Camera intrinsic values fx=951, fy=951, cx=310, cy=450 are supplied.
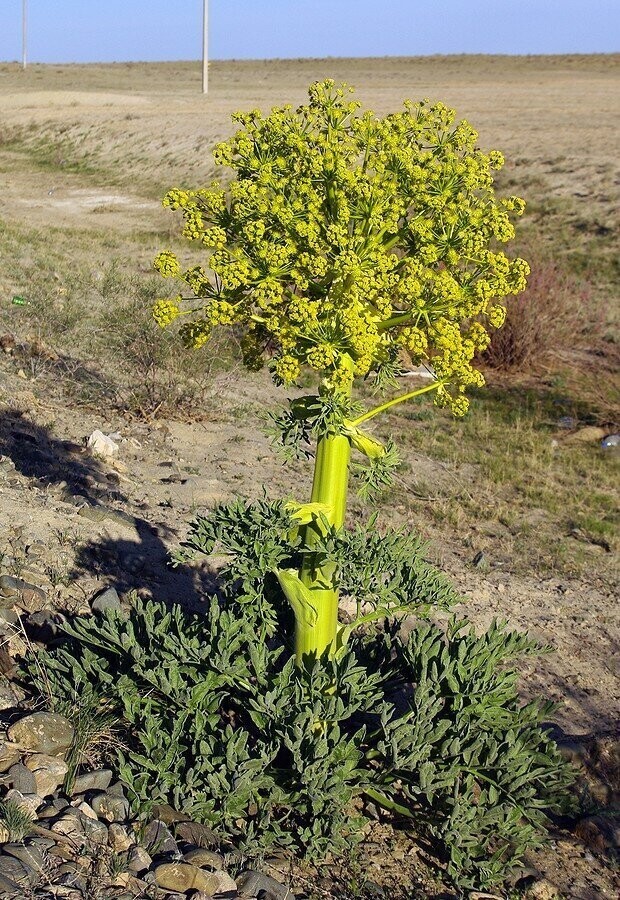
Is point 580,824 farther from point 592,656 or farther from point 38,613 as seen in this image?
point 38,613

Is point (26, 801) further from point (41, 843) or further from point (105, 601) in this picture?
point (105, 601)

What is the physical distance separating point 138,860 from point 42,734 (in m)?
0.61

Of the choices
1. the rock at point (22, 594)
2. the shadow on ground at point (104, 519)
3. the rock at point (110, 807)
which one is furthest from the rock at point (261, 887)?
the shadow on ground at point (104, 519)

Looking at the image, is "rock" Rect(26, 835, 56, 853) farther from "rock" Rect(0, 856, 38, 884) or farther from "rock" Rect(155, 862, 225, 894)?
"rock" Rect(155, 862, 225, 894)

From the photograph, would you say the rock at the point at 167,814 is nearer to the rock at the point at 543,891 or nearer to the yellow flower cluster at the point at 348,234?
the rock at the point at 543,891

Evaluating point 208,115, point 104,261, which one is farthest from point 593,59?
point 104,261

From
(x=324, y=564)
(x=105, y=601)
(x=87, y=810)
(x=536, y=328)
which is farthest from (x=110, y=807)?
(x=536, y=328)

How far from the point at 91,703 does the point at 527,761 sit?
5.08ft

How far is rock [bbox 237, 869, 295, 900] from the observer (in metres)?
2.95

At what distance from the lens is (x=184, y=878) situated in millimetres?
2826

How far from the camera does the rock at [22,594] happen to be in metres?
4.25

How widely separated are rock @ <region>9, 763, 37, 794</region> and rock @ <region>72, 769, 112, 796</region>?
6.1 inches

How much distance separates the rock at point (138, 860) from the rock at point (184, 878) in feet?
0.15

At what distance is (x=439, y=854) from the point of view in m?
3.50
